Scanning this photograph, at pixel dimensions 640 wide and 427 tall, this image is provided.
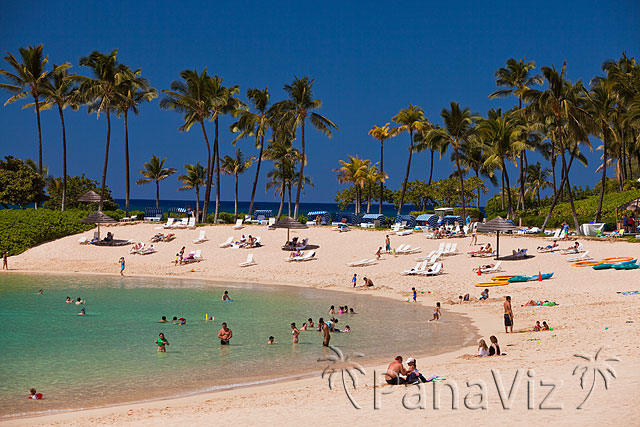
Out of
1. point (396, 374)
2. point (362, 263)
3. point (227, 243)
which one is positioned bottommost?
point (396, 374)

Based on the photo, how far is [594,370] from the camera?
1197cm

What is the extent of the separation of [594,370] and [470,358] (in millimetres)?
3924

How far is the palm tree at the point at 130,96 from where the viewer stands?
165 feet

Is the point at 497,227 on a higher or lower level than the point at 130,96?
lower

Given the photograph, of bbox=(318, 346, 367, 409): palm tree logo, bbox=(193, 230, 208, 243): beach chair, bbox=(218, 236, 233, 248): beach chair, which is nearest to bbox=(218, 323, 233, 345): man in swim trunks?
bbox=(318, 346, 367, 409): palm tree logo

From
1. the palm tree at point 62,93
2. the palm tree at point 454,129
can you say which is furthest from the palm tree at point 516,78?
the palm tree at point 62,93

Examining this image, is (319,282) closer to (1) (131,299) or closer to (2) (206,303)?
(2) (206,303)

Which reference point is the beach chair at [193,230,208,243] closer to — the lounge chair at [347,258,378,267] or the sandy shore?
the sandy shore

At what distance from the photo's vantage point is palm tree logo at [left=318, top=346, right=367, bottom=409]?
13436mm

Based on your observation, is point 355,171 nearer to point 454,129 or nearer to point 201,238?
point 454,129

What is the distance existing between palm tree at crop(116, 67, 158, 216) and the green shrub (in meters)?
4.95

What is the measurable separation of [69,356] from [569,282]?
20.6m

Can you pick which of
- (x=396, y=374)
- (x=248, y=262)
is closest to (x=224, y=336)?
(x=396, y=374)

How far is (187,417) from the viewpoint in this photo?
10938mm
